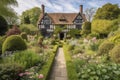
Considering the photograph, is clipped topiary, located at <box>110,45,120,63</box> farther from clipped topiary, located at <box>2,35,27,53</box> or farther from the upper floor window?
the upper floor window

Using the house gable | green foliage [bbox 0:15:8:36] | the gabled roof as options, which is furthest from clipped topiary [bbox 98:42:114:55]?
the house gable

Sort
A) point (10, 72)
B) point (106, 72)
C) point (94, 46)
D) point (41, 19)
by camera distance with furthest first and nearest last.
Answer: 1. point (41, 19)
2. point (94, 46)
3. point (106, 72)
4. point (10, 72)

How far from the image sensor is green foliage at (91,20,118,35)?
2655 centimetres

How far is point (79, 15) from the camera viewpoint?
42156mm

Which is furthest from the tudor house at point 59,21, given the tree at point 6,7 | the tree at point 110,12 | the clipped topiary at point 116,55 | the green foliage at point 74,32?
the clipped topiary at point 116,55

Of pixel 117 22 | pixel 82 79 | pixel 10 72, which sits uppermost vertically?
pixel 117 22

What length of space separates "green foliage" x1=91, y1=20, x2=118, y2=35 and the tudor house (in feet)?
34.1

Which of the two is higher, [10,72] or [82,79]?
[10,72]

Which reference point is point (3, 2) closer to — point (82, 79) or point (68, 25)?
point (82, 79)

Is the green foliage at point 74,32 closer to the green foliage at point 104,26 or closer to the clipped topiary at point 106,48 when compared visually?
the green foliage at point 104,26

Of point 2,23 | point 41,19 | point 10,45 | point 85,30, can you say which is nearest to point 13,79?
point 10,45

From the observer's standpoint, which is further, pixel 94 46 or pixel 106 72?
pixel 94 46

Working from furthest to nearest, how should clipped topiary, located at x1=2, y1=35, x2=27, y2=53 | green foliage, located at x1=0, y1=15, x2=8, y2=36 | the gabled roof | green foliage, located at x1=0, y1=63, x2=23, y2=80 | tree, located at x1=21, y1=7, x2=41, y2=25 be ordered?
1. tree, located at x1=21, y1=7, x2=41, y2=25
2. the gabled roof
3. green foliage, located at x1=0, y1=15, x2=8, y2=36
4. clipped topiary, located at x1=2, y1=35, x2=27, y2=53
5. green foliage, located at x1=0, y1=63, x2=23, y2=80

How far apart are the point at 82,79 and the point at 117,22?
20.5 metres
